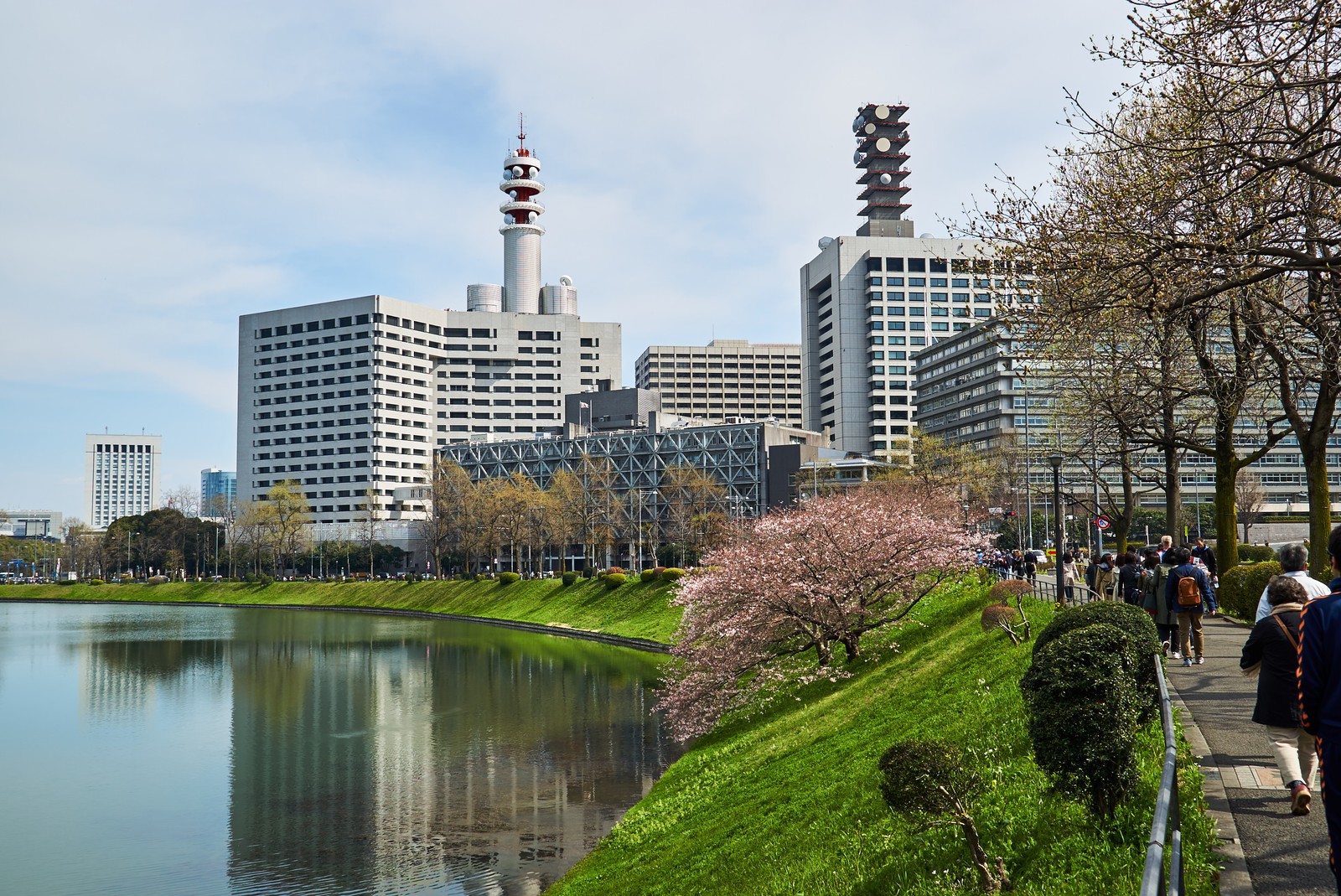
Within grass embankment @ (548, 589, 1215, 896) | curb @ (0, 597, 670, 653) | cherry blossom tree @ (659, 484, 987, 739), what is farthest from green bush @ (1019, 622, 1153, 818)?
curb @ (0, 597, 670, 653)

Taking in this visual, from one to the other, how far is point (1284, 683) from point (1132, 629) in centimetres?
406

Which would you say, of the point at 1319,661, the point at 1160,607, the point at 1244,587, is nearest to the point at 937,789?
the point at 1319,661

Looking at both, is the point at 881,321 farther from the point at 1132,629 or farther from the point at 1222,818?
the point at 1222,818

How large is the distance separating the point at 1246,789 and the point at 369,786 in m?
22.7

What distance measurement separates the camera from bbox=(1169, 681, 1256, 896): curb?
8148mm

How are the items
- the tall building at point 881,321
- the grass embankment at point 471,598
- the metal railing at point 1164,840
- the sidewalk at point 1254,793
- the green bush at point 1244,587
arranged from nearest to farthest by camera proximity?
1. the metal railing at point 1164,840
2. the sidewalk at point 1254,793
3. the green bush at point 1244,587
4. the grass embankment at point 471,598
5. the tall building at point 881,321

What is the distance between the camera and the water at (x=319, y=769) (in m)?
20.8

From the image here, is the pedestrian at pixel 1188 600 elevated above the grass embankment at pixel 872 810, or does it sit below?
above

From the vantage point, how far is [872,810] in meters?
14.3

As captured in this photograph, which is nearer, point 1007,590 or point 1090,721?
point 1090,721

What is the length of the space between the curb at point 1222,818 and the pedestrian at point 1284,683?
2.22 feet

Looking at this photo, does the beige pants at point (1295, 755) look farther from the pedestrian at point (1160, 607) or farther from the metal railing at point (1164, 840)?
the pedestrian at point (1160, 607)

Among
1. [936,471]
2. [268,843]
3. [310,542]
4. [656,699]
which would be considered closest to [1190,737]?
[268,843]

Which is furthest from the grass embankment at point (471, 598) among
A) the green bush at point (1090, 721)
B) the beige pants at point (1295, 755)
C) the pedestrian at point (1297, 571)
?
the beige pants at point (1295, 755)
